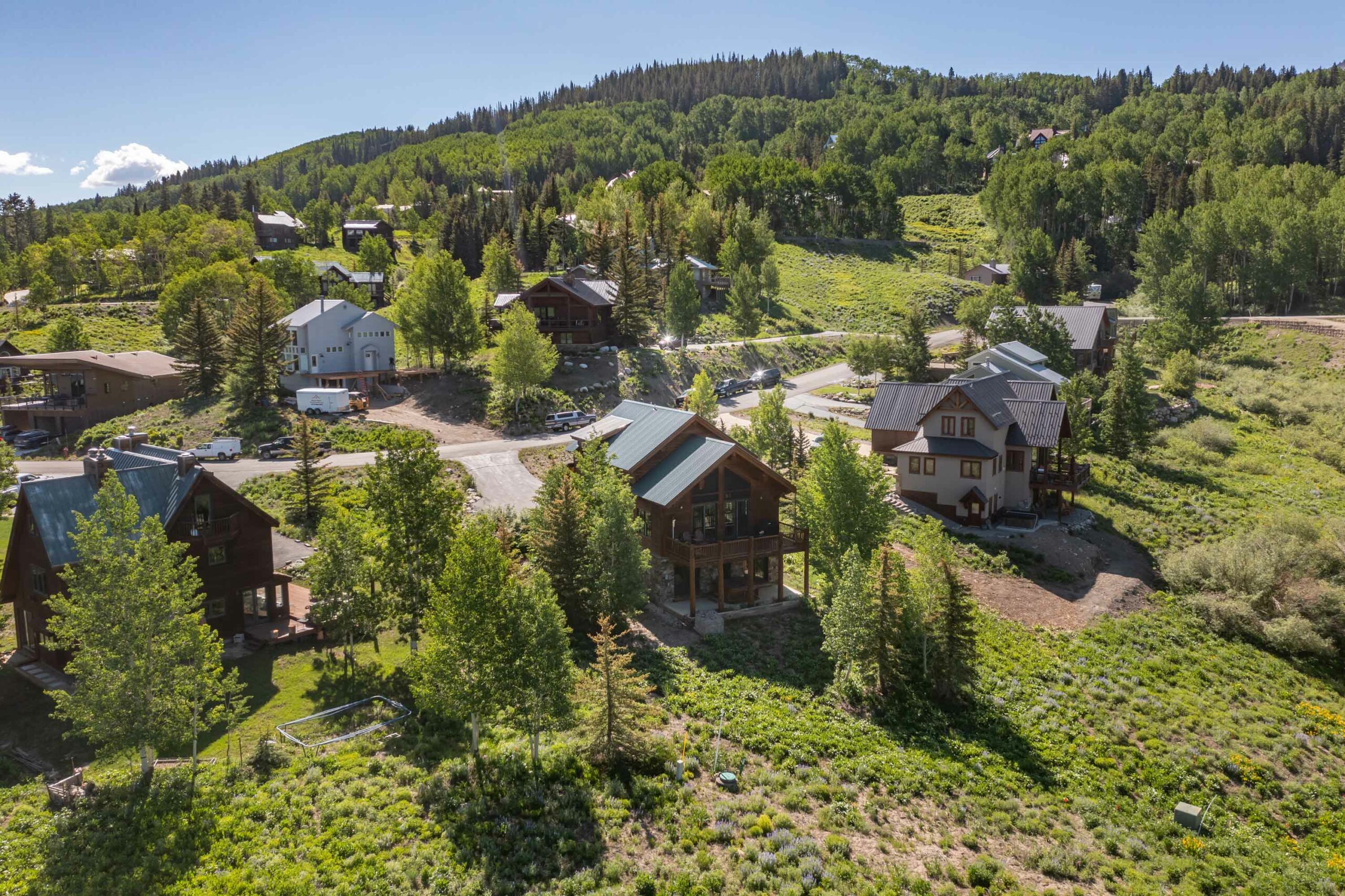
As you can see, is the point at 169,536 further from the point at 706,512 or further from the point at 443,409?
the point at 443,409

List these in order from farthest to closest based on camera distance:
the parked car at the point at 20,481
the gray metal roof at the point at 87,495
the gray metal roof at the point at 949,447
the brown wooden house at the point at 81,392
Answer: the brown wooden house at the point at 81,392 → the gray metal roof at the point at 949,447 → the parked car at the point at 20,481 → the gray metal roof at the point at 87,495

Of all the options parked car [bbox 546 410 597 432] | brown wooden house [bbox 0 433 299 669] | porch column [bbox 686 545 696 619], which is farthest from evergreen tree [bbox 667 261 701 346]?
brown wooden house [bbox 0 433 299 669]

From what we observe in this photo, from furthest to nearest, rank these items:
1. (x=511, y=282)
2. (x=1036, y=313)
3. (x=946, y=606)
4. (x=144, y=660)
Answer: (x=511, y=282) < (x=1036, y=313) < (x=946, y=606) < (x=144, y=660)

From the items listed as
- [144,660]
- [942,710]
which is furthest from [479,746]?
[942,710]

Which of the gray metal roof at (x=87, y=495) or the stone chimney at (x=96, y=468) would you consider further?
the stone chimney at (x=96, y=468)

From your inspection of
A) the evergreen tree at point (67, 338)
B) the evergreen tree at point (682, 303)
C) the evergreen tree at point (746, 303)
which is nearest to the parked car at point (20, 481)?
the evergreen tree at point (67, 338)

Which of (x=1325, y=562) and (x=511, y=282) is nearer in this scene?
(x=1325, y=562)

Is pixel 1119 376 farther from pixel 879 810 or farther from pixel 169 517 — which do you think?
pixel 169 517

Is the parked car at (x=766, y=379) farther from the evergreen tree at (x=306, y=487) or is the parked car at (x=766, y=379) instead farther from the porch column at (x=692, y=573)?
the porch column at (x=692, y=573)
